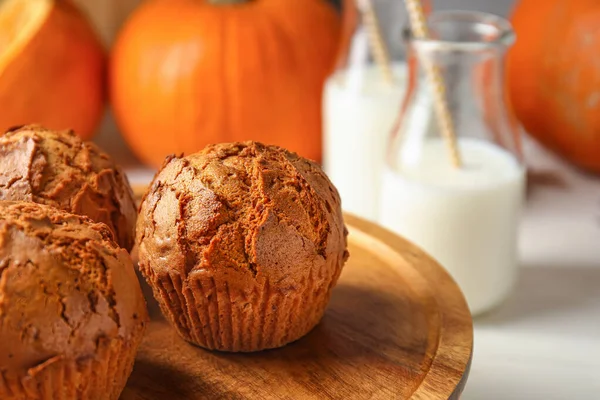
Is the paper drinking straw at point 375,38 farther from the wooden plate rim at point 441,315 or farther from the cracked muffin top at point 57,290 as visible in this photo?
the cracked muffin top at point 57,290

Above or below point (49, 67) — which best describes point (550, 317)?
below

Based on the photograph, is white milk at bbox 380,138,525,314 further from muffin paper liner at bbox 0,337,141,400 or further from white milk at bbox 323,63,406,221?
muffin paper liner at bbox 0,337,141,400

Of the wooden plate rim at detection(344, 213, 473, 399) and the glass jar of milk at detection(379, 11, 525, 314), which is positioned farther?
the glass jar of milk at detection(379, 11, 525, 314)

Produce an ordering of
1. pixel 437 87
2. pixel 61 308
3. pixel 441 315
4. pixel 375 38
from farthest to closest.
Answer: pixel 375 38 → pixel 437 87 → pixel 441 315 → pixel 61 308

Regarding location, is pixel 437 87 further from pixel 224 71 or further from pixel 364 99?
pixel 224 71

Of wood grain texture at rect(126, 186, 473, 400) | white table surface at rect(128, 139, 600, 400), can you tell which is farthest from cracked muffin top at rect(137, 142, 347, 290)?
white table surface at rect(128, 139, 600, 400)

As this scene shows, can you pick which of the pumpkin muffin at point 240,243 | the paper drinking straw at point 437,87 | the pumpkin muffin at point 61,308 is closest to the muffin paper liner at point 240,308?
the pumpkin muffin at point 240,243

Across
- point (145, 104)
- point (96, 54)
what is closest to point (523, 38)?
point (145, 104)

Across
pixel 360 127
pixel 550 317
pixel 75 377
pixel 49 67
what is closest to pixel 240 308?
pixel 75 377
